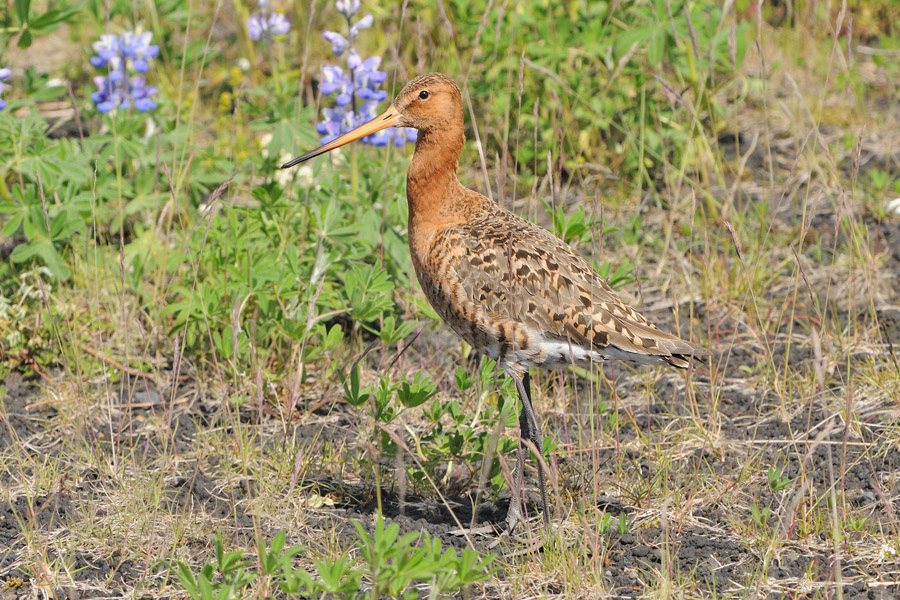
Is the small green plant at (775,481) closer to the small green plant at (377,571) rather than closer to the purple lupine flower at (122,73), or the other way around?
the small green plant at (377,571)

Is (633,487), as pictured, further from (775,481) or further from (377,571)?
(377,571)

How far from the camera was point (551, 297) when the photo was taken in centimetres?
390

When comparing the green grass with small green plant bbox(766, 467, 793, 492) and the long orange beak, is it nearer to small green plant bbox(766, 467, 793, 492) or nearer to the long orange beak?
small green plant bbox(766, 467, 793, 492)

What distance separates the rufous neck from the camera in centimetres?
419

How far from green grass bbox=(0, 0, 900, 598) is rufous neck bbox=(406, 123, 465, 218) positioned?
0.28 m

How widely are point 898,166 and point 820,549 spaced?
3238 millimetres

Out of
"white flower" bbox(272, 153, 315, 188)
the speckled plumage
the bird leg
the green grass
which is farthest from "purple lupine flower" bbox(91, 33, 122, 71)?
the bird leg

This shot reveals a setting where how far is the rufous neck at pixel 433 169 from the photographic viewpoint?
4.19 metres

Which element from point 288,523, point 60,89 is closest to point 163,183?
point 60,89

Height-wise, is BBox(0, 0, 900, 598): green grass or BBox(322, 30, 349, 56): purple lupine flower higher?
BBox(322, 30, 349, 56): purple lupine flower

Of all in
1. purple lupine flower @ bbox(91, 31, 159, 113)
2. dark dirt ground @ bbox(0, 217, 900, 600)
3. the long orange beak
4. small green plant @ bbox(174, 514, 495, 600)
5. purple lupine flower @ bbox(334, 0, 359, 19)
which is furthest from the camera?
purple lupine flower @ bbox(91, 31, 159, 113)

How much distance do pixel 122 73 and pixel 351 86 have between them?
120 cm

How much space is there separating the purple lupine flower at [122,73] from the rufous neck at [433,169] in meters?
1.85

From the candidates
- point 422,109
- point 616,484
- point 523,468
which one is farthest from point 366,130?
point 616,484
